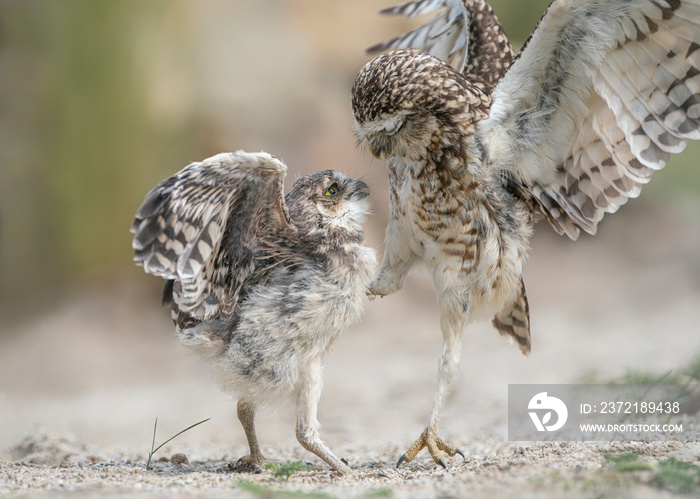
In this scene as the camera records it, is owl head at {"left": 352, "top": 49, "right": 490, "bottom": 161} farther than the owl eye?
No

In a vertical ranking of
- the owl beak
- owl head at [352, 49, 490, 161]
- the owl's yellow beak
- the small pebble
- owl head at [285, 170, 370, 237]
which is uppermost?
owl head at [352, 49, 490, 161]

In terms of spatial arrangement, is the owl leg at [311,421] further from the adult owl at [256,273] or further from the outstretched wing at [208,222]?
the outstretched wing at [208,222]

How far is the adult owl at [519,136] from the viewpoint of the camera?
4309mm

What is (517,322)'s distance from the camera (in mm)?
5457

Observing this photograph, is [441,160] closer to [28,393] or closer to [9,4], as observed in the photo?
[28,393]

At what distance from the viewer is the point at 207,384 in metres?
9.27

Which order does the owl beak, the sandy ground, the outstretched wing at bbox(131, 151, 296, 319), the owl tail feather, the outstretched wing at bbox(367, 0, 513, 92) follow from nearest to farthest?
1. the sandy ground
2. the outstretched wing at bbox(131, 151, 296, 319)
3. the owl beak
4. the owl tail feather
5. the outstretched wing at bbox(367, 0, 513, 92)

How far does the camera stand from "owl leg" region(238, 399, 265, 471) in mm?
4570

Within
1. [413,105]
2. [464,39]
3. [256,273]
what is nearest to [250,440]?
[256,273]

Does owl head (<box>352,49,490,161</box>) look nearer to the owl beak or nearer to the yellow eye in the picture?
the owl beak

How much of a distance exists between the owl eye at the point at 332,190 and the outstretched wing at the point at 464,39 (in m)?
1.59

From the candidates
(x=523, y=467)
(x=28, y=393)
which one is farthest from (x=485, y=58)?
(x=28, y=393)
